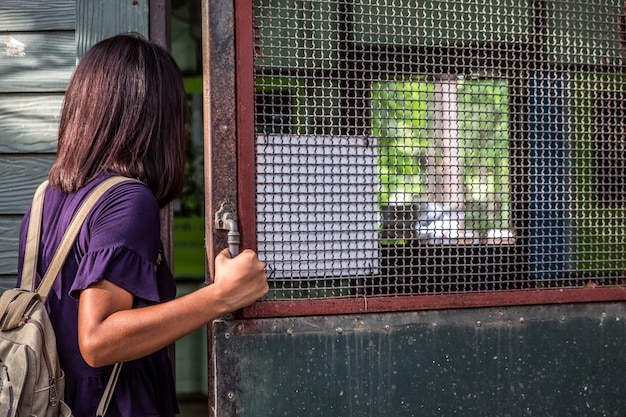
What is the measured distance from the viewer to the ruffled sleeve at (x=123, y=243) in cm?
146

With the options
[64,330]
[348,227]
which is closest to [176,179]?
[64,330]

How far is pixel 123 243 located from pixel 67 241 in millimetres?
151

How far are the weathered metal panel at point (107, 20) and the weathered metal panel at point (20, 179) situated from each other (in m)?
0.39

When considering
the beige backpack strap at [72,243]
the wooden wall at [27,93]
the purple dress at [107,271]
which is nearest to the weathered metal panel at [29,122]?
the wooden wall at [27,93]

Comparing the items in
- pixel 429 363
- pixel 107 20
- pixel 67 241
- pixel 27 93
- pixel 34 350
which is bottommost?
pixel 429 363

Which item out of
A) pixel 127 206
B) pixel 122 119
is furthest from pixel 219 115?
pixel 127 206

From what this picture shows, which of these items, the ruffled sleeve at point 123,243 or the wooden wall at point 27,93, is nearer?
the ruffled sleeve at point 123,243

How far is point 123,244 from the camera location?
58.2 inches

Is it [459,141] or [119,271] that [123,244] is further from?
[459,141]

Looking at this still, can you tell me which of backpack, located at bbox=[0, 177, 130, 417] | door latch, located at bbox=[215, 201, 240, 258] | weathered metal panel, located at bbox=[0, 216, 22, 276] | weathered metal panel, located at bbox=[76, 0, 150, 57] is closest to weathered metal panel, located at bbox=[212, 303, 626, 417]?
door latch, located at bbox=[215, 201, 240, 258]

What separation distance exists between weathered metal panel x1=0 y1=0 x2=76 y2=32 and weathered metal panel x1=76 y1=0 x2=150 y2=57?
50 mm

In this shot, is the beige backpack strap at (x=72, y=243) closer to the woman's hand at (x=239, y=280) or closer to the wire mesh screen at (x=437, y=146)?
the woman's hand at (x=239, y=280)

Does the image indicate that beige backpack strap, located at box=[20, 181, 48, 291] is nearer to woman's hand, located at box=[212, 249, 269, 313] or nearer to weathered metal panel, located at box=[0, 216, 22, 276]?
woman's hand, located at box=[212, 249, 269, 313]

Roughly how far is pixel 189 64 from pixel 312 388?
3.67 metres
